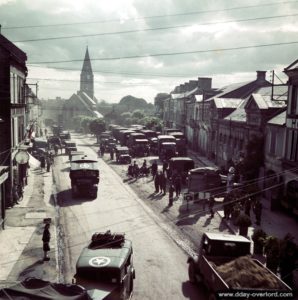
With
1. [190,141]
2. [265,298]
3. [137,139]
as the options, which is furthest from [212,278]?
[190,141]

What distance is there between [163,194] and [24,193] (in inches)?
470

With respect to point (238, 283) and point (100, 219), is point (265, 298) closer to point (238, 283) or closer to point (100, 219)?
point (238, 283)

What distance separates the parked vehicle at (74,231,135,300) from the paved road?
177cm

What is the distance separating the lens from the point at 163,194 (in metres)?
34.1

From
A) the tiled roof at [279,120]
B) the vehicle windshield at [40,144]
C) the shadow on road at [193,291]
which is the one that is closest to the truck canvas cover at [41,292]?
the shadow on road at [193,291]

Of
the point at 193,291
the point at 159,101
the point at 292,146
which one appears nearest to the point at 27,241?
the point at 193,291

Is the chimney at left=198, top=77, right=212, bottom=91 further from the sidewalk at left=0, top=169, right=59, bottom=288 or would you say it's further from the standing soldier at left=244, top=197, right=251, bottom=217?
the standing soldier at left=244, top=197, right=251, bottom=217

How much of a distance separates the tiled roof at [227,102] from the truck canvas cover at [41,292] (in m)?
44.1

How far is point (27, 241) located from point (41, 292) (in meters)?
12.1

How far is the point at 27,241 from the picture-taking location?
21.3 meters

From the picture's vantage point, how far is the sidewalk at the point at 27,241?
17.0 m


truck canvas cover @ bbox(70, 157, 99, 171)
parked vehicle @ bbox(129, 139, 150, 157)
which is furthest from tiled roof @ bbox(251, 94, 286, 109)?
parked vehicle @ bbox(129, 139, 150, 157)

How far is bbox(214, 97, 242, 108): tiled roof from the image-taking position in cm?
5222

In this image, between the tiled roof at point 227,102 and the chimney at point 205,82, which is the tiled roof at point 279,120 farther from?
the chimney at point 205,82
